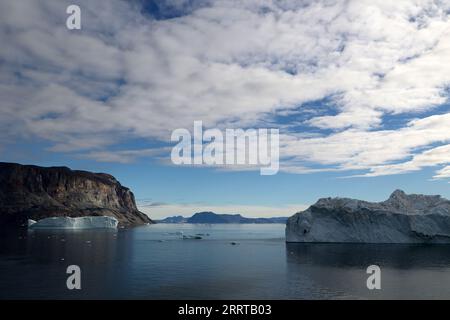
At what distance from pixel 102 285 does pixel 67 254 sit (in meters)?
35.1

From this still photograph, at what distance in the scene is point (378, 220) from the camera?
91.1 m

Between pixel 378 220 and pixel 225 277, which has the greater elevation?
pixel 378 220

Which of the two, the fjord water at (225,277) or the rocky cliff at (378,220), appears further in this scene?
the rocky cliff at (378,220)

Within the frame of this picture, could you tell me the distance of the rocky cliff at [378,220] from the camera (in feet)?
292

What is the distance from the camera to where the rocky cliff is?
89.1 metres

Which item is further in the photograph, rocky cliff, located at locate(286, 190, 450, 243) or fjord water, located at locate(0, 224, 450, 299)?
rocky cliff, located at locate(286, 190, 450, 243)

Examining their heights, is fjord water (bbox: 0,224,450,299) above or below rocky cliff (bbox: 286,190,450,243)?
below

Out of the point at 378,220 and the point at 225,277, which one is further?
the point at 378,220

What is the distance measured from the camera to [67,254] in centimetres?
7131

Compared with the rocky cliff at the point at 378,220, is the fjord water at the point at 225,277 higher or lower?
lower
